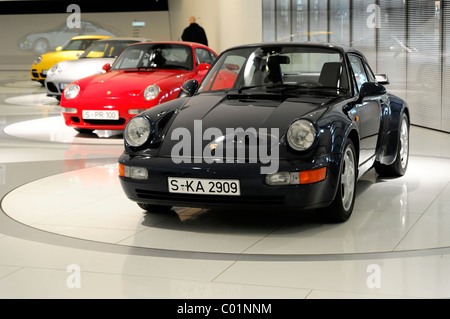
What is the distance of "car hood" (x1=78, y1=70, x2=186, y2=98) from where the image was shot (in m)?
8.50

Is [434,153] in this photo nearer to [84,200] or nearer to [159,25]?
[84,200]

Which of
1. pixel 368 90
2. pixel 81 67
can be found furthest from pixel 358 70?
pixel 81 67

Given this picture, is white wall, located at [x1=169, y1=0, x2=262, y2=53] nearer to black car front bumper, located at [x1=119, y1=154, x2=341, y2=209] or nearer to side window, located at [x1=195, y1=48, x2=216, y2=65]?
side window, located at [x1=195, y1=48, x2=216, y2=65]

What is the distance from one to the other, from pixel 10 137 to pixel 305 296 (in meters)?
6.57

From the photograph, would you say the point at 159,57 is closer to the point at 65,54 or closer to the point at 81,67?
the point at 81,67

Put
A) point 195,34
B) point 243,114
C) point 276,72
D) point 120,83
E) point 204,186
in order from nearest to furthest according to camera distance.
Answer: point 204,186 → point 243,114 → point 276,72 → point 120,83 → point 195,34

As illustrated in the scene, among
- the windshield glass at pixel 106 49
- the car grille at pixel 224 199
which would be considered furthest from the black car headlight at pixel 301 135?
the windshield glass at pixel 106 49

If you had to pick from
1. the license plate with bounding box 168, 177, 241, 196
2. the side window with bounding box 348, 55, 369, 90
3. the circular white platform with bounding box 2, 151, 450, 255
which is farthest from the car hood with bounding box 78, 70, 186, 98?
the license plate with bounding box 168, 177, 241, 196

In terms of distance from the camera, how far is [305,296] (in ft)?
10.7

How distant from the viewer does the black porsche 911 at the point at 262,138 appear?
→ 13.7ft

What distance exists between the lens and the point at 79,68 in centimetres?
1209

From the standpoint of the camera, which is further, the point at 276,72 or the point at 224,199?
the point at 276,72

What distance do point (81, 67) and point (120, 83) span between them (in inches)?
142

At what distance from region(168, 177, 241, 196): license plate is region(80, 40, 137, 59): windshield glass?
27.7 feet
